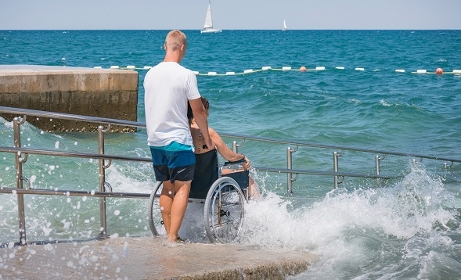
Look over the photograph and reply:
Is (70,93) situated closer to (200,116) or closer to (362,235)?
(362,235)

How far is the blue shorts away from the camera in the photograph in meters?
5.34

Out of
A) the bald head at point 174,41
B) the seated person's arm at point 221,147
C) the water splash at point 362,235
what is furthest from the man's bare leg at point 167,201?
the bald head at point 174,41

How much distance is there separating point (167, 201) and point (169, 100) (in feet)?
2.55

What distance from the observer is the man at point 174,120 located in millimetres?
5258

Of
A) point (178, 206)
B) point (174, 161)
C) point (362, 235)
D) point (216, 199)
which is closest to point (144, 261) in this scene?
point (178, 206)

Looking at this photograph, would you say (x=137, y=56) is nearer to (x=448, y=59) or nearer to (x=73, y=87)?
(x=448, y=59)

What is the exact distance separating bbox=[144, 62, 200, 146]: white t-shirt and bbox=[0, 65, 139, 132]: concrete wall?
25.6ft

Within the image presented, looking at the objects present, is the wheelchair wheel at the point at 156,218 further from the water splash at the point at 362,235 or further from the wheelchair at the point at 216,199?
the water splash at the point at 362,235

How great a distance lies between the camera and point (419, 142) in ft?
A: 57.7

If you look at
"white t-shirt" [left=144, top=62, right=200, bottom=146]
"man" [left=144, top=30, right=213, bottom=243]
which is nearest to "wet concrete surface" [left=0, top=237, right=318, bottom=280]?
"man" [left=144, top=30, right=213, bottom=243]

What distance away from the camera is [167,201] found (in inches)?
219

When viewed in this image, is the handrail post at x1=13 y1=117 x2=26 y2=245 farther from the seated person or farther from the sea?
the seated person

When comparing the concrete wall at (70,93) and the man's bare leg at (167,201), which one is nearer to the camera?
the man's bare leg at (167,201)

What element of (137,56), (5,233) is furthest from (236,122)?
(137,56)
